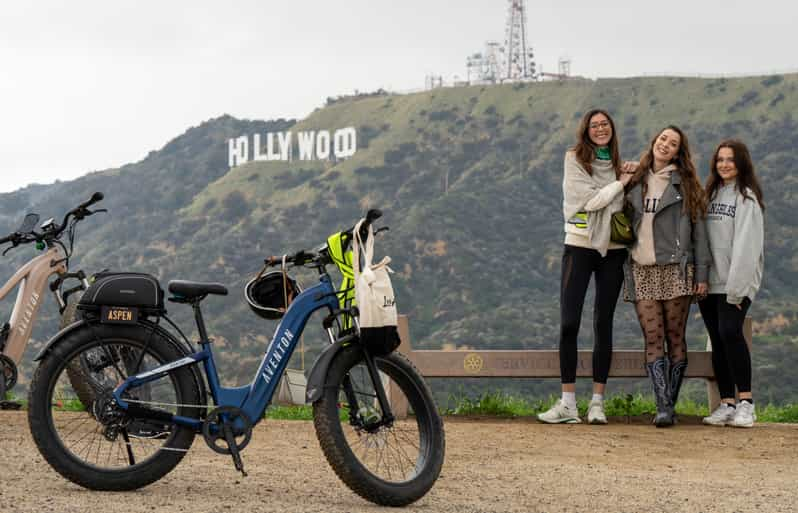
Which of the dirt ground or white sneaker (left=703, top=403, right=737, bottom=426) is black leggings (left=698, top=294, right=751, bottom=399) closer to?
white sneaker (left=703, top=403, right=737, bottom=426)

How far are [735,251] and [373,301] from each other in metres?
4.05

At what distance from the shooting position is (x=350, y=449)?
5328 mm

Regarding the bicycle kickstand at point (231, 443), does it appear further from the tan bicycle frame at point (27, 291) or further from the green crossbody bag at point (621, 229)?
the green crossbody bag at point (621, 229)

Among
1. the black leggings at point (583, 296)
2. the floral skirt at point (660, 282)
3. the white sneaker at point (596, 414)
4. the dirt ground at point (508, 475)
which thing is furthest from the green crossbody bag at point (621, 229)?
the dirt ground at point (508, 475)

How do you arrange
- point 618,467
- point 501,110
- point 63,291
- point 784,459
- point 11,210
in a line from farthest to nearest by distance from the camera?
point 11,210, point 501,110, point 63,291, point 784,459, point 618,467

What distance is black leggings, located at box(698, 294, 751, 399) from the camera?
8.80 m

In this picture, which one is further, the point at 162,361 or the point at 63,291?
the point at 63,291

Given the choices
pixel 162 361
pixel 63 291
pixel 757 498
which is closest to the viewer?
pixel 162 361

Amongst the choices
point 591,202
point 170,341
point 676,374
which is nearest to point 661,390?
point 676,374

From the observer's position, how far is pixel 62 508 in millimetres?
4992

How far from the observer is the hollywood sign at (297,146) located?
10969 cm

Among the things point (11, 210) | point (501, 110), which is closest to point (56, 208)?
point (11, 210)

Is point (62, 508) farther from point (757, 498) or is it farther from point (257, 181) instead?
point (257, 181)

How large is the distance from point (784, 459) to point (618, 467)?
4.32 ft
